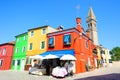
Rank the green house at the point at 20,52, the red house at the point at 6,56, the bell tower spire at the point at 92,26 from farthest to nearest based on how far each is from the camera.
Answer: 1. the bell tower spire at the point at 92,26
2. the red house at the point at 6,56
3. the green house at the point at 20,52

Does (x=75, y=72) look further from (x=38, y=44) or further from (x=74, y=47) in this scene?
(x=38, y=44)

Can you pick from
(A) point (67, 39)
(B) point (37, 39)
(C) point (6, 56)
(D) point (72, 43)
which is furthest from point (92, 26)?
(D) point (72, 43)

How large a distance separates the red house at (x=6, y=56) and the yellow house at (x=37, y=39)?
29.2 ft

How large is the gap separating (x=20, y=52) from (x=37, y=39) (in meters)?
8.11

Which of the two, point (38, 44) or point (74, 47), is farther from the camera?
point (38, 44)

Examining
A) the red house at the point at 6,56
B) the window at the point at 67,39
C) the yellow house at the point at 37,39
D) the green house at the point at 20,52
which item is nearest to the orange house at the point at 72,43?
the window at the point at 67,39

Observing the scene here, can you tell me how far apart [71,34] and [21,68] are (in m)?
17.9

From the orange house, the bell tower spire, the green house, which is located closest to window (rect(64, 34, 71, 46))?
the orange house

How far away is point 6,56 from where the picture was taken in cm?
3972

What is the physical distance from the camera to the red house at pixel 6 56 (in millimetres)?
39312

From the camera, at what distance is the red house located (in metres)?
39.3

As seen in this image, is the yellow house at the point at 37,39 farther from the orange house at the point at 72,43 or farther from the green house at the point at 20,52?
the green house at the point at 20,52

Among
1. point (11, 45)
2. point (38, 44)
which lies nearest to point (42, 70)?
point (38, 44)

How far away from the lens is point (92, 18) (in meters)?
87.8
